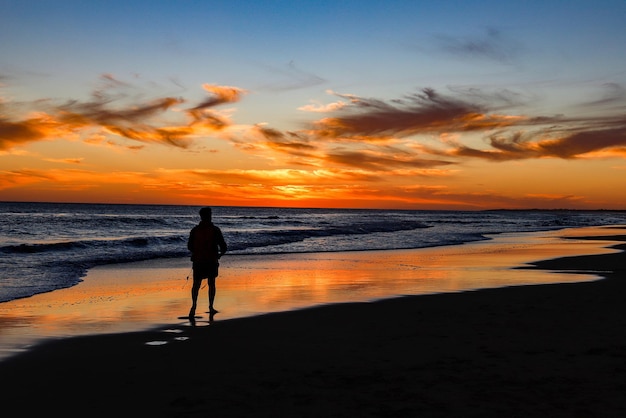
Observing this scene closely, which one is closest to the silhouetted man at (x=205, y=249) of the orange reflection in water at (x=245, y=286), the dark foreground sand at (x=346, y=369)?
the orange reflection in water at (x=245, y=286)

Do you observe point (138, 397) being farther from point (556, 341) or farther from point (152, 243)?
point (152, 243)

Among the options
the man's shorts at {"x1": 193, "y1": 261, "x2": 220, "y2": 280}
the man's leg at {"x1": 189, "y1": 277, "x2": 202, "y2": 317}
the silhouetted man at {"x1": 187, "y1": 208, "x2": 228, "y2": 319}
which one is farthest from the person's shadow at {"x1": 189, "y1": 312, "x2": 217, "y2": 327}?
the man's shorts at {"x1": 193, "y1": 261, "x2": 220, "y2": 280}

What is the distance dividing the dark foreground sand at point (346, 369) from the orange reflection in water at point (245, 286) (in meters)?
1.41

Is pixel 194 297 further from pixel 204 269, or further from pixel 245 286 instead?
pixel 245 286

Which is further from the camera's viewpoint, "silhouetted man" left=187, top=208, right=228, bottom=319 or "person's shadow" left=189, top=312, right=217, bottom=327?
"silhouetted man" left=187, top=208, right=228, bottom=319

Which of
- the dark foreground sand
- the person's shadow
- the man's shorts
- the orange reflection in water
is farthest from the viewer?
the man's shorts

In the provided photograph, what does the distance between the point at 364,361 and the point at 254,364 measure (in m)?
1.39

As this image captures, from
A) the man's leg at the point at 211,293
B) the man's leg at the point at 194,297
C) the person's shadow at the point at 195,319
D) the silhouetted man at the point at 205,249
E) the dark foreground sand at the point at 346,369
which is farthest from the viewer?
the silhouetted man at the point at 205,249

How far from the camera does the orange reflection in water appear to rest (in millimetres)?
10688

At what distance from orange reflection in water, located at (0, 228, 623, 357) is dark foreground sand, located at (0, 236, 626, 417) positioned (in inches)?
55.7

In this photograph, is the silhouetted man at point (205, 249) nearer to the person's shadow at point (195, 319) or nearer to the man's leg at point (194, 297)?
the man's leg at point (194, 297)

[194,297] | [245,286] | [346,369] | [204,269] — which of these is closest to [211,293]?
[194,297]

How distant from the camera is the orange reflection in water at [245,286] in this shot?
1069 centimetres

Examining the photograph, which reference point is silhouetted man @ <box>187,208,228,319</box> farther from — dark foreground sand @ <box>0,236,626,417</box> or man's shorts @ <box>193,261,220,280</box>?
dark foreground sand @ <box>0,236,626,417</box>
